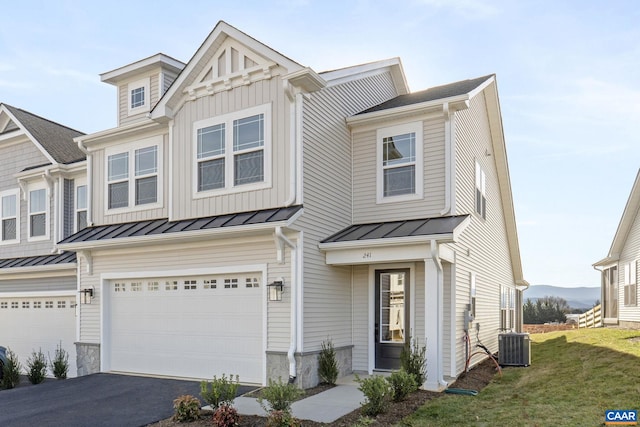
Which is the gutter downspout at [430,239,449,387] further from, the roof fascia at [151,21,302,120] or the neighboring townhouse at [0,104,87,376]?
the neighboring townhouse at [0,104,87,376]

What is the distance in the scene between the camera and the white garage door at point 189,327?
11141 mm

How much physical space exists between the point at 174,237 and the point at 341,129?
4.36 metres

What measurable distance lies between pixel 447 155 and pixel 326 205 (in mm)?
2750

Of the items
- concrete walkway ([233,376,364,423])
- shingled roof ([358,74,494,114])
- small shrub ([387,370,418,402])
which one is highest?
shingled roof ([358,74,494,114])

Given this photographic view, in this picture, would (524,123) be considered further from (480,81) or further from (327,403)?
(327,403)

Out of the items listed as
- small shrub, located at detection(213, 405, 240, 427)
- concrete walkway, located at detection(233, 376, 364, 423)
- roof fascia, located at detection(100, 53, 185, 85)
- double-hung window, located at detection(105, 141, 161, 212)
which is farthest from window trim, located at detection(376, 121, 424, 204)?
small shrub, located at detection(213, 405, 240, 427)

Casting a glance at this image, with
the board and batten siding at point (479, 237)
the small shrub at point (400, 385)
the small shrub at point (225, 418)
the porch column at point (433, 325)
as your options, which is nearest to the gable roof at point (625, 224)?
the board and batten siding at point (479, 237)

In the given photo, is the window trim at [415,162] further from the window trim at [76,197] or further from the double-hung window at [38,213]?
the double-hung window at [38,213]

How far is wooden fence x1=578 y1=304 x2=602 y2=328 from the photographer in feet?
87.1

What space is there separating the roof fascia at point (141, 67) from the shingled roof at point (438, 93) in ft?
16.7

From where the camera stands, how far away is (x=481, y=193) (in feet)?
48.6

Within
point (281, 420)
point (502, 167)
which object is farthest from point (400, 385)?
point (502, 167)

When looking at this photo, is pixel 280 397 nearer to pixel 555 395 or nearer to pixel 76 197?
pixel 555 395

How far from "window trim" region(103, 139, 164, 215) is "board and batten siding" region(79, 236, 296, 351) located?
3.67ft
